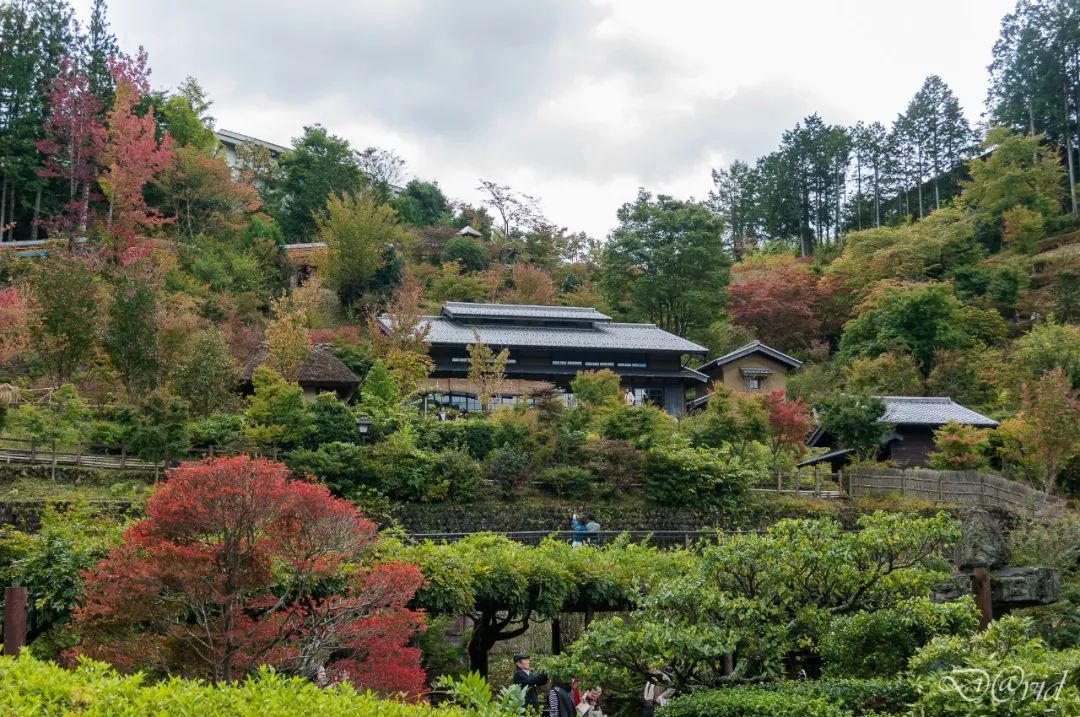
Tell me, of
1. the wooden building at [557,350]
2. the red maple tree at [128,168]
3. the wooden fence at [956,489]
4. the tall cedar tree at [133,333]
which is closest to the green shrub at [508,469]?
the wooden fence at [956,489]

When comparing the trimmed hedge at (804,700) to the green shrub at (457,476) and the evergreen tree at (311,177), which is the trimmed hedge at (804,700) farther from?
the evergreen tree at (311,177)

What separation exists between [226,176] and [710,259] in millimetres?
22594

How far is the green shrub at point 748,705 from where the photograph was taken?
922 cm

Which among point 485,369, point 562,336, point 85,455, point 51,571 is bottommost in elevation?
point 51,571

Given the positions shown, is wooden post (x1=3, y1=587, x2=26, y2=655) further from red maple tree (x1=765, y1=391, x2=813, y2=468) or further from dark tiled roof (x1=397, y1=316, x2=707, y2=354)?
dark tiled roof (x1=397, y1=316, x2=707, y2=354)

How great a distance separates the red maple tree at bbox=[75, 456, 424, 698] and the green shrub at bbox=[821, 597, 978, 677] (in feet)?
15.8

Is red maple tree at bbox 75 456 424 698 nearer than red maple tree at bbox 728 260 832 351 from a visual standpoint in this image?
Yes

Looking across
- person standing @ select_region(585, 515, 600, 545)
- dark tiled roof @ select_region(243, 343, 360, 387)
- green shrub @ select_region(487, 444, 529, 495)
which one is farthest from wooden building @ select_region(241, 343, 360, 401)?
person standing @ select_region(585, 515, 600, 545)

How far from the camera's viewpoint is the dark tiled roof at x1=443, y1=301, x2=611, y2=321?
41062mm

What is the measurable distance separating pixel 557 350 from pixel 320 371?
1118 cm

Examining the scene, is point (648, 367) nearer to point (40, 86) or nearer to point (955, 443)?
point (955, 443)

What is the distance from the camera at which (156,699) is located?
5.95 metres

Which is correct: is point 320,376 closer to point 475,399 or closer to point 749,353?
point 475,399

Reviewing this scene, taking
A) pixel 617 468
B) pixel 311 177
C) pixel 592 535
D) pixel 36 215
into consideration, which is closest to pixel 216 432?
pixel 592 535
